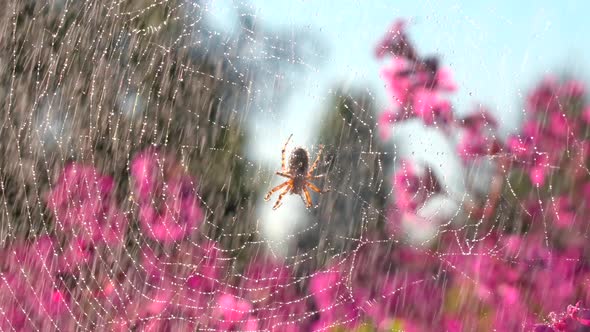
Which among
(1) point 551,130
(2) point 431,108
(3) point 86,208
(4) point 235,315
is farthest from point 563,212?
(3) point 86,208

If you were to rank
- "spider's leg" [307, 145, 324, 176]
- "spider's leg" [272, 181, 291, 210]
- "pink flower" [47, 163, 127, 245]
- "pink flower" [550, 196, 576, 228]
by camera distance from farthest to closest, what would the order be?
"spider's leg" [307, 145, 324, 176]
"spider's leg" [272, 181, 291, 210]
"pink flower" [47, 163, 127, 245]
"pink flower" [550, 196, 576, 228]

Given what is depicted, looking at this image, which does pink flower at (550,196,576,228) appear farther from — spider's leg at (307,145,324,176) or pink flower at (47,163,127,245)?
spider's leg at (307,145,324,176)

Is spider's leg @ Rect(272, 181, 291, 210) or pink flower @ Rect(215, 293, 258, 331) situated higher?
spider's leg @ Rect(272, 181, 291, 210)

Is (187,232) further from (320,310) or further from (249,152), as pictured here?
(249,152)

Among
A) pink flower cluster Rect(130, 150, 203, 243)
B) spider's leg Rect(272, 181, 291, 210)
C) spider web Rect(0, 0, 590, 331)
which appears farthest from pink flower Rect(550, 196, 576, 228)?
spider's leg Rect(272, 181, 291, 210)

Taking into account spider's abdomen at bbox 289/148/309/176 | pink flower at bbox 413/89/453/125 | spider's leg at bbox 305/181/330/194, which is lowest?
spider's leg at bbox 305/181/330/194

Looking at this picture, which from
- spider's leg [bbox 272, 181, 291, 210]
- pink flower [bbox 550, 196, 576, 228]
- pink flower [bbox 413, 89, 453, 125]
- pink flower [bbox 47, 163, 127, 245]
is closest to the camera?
pink flower [bbox 550, 196, 576, 228]

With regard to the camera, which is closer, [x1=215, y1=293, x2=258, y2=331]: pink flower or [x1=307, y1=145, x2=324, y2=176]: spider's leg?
[x1=215, y1=293, x2=258, y2=331]: pink flower
